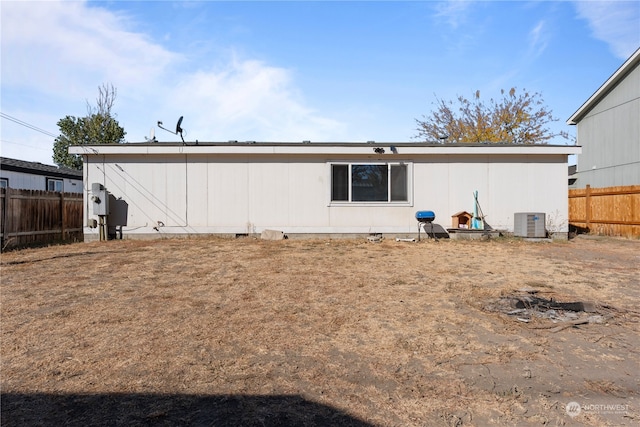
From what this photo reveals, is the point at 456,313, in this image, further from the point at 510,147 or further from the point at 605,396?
the point at 510,147

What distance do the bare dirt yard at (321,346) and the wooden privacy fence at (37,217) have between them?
173 inches

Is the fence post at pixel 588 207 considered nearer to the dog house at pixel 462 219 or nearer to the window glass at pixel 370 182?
the dog house at pixel 462 219

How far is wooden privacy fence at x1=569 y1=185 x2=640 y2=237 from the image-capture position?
1204cm

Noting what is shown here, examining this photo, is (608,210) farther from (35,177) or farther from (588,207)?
(35,177)

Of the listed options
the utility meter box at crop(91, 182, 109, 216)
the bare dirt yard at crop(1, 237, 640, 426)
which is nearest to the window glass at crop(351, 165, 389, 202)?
the bare dirt yard at crop(1, 237, 640, 426)

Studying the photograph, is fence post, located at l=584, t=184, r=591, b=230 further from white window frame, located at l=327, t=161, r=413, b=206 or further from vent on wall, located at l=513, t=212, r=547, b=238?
white window frame, located at l=327, t=161, r=413, b=206

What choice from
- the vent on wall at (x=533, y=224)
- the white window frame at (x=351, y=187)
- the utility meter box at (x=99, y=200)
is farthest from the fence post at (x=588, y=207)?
the utility meter box at (x=99, y=200)

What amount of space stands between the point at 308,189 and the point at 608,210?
10968 millimetres

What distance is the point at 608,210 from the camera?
511 inches

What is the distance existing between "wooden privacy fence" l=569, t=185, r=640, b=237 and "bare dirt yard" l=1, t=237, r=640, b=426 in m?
8.05

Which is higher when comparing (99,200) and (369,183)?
(369,183)

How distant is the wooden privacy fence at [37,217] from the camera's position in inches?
372

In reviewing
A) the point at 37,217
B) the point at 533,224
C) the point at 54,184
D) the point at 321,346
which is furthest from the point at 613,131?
the point at 54,184

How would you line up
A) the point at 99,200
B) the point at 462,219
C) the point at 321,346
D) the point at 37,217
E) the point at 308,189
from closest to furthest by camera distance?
the point at 321,346 < the point at 99,200 < the point at 37,217 < the point at 462,219 < the point at 308,189
